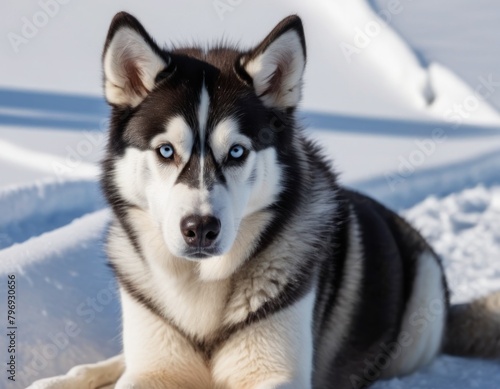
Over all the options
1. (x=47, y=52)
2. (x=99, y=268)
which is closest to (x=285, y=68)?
(x=99, y=268)

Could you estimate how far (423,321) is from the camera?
3570 millimetres

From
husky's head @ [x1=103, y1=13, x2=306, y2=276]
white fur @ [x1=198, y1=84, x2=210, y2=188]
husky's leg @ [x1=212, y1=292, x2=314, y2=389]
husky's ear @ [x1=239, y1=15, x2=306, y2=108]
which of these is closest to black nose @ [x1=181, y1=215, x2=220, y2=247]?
husky's head @ [x1=103, y1=13, x2=306, y2=276]

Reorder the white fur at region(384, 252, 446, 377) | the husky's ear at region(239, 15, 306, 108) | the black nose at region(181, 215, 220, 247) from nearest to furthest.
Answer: the black nose at region(181, 215, 220, 247) → the husky's ear at region(239, 15, 306, 108) → the white fur at region(384, 252, 446, 377)

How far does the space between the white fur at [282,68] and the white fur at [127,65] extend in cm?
32

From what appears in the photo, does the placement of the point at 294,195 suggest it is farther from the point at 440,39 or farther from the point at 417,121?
the point at 440,39

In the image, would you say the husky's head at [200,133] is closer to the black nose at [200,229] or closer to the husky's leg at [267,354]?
the black nose at [200,229]

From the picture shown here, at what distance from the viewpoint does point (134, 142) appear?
106 inches

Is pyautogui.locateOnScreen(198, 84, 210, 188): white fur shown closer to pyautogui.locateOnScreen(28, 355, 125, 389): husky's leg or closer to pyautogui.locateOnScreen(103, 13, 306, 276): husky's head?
pyautogui.locateOnScreen(103, 13, 306, 276): husky's head

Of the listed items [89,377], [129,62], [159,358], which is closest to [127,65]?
[129,62]

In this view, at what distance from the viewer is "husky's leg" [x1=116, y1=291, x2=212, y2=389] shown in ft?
9.32

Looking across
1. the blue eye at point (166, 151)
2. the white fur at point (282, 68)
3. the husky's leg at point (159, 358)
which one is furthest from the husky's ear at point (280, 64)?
the husky's leg at point (159, 358)

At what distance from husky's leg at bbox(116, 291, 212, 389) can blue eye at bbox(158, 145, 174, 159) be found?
2.11 feet

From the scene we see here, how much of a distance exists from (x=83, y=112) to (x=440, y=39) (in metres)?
3.98

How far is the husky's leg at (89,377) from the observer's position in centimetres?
307
